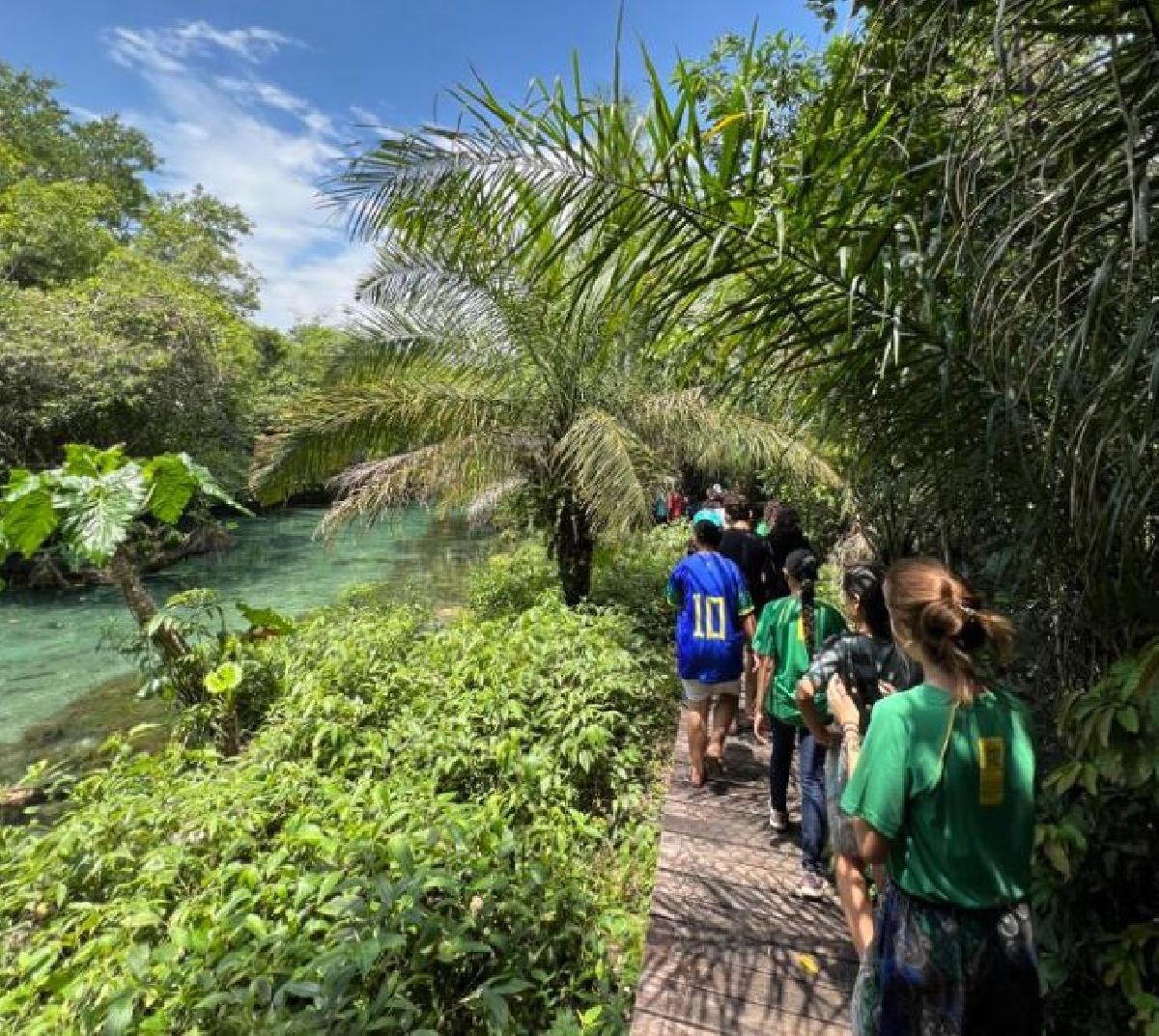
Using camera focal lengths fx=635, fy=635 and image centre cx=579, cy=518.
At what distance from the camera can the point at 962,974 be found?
54.9 inches

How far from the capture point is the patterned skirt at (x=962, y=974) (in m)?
1.39

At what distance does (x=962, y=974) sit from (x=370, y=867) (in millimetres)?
2111

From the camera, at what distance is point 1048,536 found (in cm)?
198

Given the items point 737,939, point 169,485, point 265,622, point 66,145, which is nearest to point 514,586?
point 265,622

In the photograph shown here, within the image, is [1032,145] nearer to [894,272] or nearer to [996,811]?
[894,272]

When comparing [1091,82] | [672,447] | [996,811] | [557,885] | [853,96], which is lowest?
[557,885]

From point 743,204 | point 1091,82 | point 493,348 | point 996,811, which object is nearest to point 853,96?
point 743,204

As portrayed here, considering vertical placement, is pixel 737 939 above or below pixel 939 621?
below

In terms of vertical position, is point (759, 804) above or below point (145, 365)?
below

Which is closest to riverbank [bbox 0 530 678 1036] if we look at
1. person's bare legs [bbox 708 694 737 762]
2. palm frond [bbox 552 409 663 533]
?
person's bare legs [bbox 708 694 737 762]

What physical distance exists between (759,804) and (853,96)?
3284 mm

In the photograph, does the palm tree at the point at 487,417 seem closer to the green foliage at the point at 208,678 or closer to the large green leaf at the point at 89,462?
the large green leaf at the point at 89,462

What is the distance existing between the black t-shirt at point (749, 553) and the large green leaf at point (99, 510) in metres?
4.42

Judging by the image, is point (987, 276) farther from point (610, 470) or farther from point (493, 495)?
point (493, 495)
